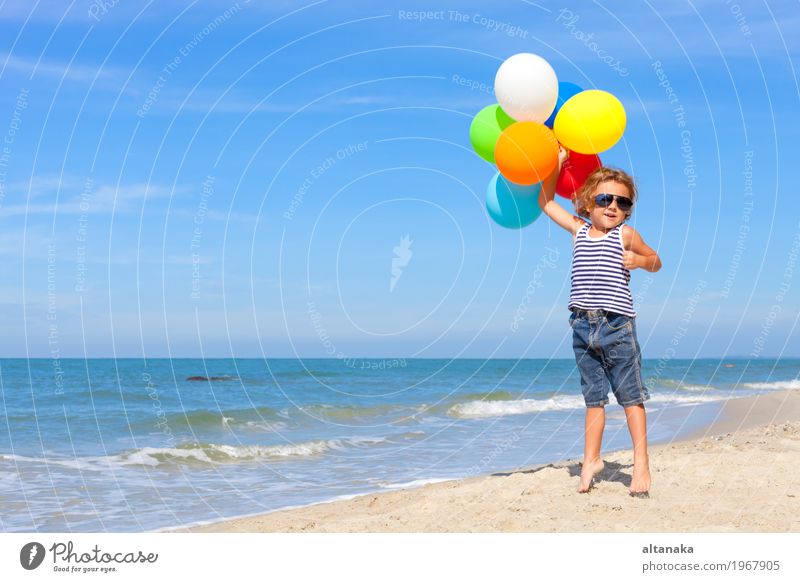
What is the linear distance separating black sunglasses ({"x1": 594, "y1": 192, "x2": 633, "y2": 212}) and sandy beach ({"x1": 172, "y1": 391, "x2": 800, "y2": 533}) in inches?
90.7

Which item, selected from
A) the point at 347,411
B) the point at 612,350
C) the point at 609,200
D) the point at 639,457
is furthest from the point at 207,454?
the point at 609,200

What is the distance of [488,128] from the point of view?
25.2 feet

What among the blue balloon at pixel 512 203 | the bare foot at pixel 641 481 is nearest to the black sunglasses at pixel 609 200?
the blue balloon at pixel 512 203

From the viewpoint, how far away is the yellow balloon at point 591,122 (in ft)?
23.2

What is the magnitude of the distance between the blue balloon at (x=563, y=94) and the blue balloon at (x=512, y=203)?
23.8 inches

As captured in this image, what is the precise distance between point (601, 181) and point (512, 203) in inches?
34.2

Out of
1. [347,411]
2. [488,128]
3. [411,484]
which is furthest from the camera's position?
[347,411]

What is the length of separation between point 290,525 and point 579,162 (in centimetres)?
427

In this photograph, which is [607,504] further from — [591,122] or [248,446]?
[248,446]

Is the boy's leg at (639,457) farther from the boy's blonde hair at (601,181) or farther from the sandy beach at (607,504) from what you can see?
the boy's blonde hair at (601,181)
